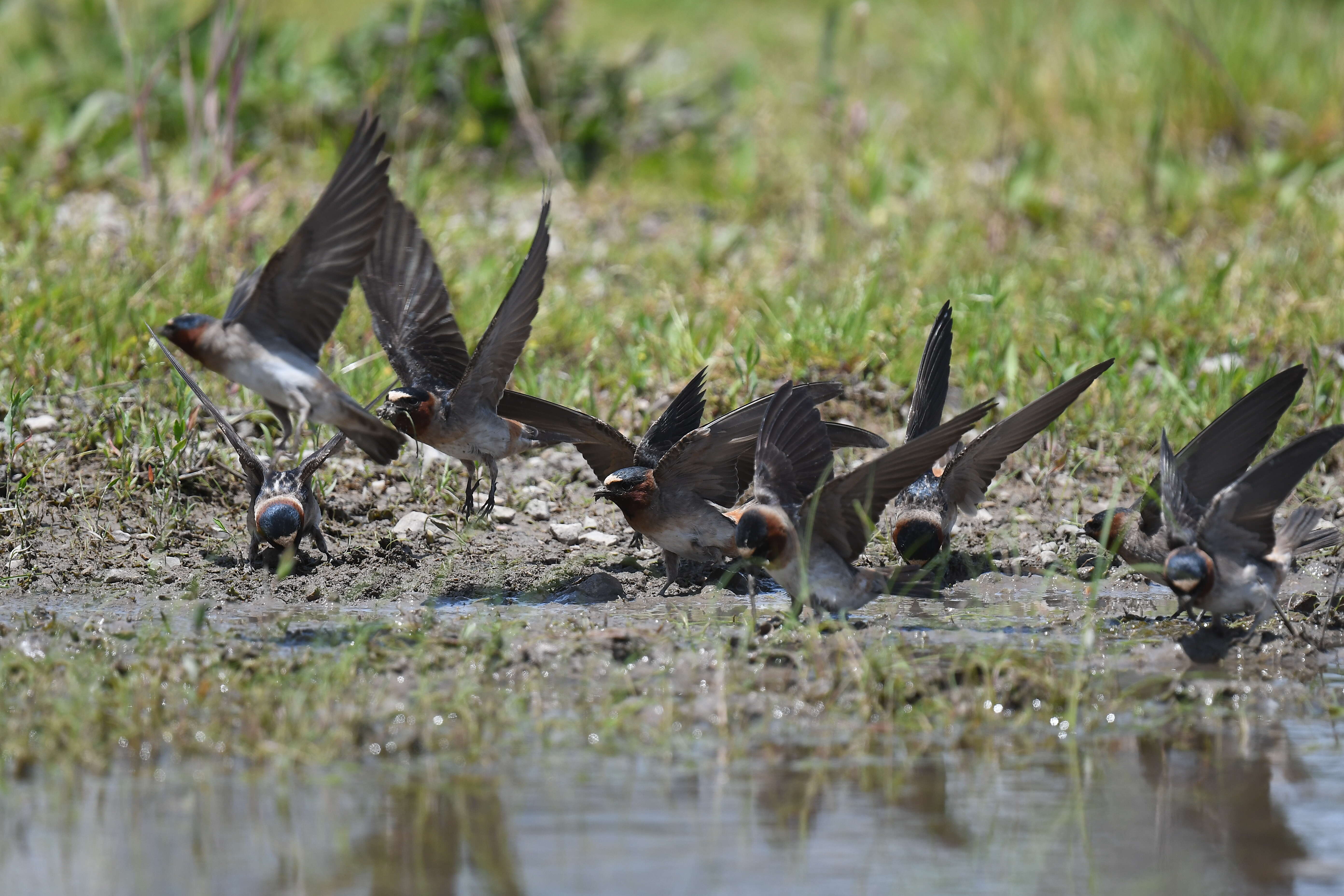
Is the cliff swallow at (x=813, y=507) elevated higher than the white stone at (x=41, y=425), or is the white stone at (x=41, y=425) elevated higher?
the white stone at (x=41, y=425)

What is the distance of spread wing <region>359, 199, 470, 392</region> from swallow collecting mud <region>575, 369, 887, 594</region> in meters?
0.73

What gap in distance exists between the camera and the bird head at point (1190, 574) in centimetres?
482

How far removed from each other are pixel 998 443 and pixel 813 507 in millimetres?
1147

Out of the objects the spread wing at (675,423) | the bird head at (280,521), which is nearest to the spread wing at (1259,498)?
the spread wing at (675,423)

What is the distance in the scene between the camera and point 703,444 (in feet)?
19.0

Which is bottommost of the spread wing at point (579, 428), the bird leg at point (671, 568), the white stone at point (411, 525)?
the bird leg at point (671, 568)

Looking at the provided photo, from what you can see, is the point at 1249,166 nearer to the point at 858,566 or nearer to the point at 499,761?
the point at 858,566

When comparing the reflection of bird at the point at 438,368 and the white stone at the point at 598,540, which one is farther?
the white stone at the point at 598,540

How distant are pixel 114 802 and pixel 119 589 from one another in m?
2.18

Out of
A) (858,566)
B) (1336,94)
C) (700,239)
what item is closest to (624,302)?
(700,239)

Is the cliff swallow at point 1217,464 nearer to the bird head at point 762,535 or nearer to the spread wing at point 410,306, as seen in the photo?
the bird head at point 762,535

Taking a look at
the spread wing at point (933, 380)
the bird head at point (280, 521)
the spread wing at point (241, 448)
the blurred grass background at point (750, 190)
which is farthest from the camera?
the blurred grass background at point (750, 190)

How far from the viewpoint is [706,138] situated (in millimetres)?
11102

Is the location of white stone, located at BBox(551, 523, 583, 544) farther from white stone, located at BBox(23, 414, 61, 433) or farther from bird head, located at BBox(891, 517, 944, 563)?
white stone, located at BBox(23, 414, 61, 433)
